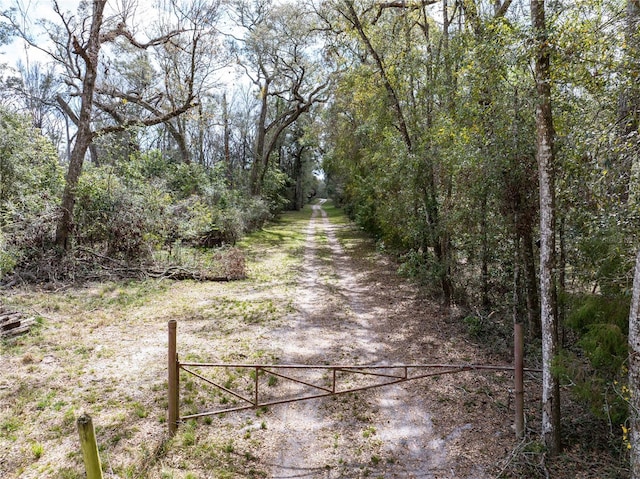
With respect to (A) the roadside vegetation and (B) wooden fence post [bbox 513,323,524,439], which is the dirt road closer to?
(A) the roadside vegetation

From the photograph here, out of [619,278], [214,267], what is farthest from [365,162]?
[619,278]

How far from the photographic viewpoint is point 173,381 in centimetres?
440

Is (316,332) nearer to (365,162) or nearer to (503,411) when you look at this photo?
(503,411)

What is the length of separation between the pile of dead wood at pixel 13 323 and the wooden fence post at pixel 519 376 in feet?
26.5

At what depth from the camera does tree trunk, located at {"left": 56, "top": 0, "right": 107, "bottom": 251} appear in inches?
453

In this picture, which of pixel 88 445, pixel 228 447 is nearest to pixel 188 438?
pixel 228 447

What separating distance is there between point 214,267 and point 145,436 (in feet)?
29.4

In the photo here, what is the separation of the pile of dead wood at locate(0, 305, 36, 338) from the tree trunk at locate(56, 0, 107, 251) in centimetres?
445

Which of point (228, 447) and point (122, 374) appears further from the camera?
point (122, 374)

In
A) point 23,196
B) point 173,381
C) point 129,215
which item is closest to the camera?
point 173,381

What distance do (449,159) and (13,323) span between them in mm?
8558

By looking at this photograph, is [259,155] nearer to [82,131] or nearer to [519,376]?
[82,131]

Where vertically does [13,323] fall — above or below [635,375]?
below

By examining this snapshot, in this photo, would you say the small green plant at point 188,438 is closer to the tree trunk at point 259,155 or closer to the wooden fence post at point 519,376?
the wooden fence post at point 519,376
